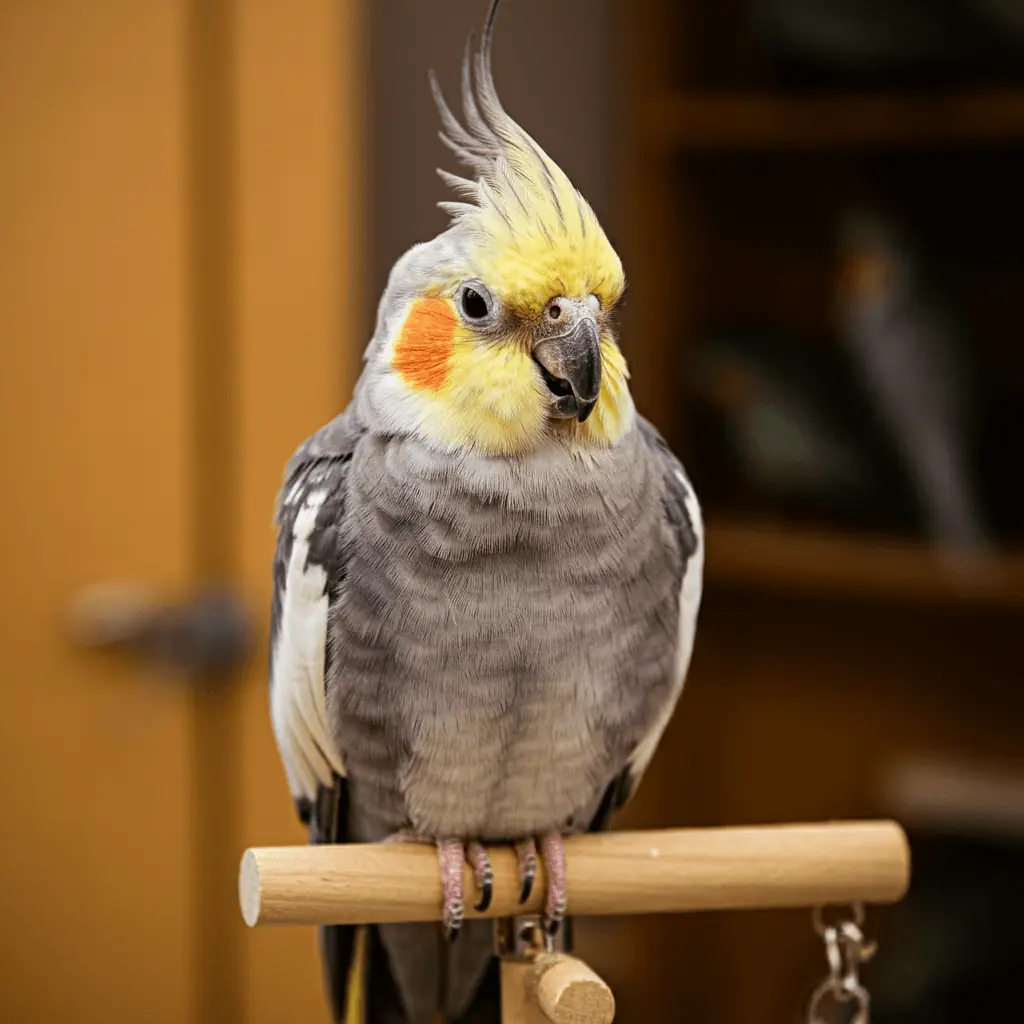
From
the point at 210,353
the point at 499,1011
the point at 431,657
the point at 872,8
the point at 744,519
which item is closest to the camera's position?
the point at 431,657

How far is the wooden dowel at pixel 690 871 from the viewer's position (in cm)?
80

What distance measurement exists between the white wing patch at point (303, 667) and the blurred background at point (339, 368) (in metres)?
0.80

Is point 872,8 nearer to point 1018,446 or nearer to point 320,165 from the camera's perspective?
point 1018,446

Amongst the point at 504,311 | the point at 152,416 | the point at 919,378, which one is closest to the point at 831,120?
the point at 919,378

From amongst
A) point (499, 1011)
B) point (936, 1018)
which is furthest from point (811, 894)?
point (936, 1018)

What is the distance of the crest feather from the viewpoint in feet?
2.36

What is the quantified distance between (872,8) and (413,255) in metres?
1.00

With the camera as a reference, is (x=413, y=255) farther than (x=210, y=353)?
No

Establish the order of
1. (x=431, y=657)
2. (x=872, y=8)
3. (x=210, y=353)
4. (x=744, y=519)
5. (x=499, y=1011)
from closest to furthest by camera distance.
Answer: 1. (x=431, y=657)
2. (x=499, y=1011)
3. (x=872, y=8)
4. (x=210, y=353)
5. (x=744, y=519)

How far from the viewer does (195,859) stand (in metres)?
1.71

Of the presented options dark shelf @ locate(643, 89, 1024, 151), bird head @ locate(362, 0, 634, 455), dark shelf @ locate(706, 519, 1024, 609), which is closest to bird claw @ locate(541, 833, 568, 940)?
Result: bird head @ locate(362, 0, 634, 455)

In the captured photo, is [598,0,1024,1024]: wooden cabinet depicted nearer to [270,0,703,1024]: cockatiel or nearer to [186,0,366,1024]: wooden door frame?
[186,0,366,1024]: wooden door frame

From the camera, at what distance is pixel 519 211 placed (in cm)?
72

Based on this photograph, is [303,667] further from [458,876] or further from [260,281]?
[260,281]
